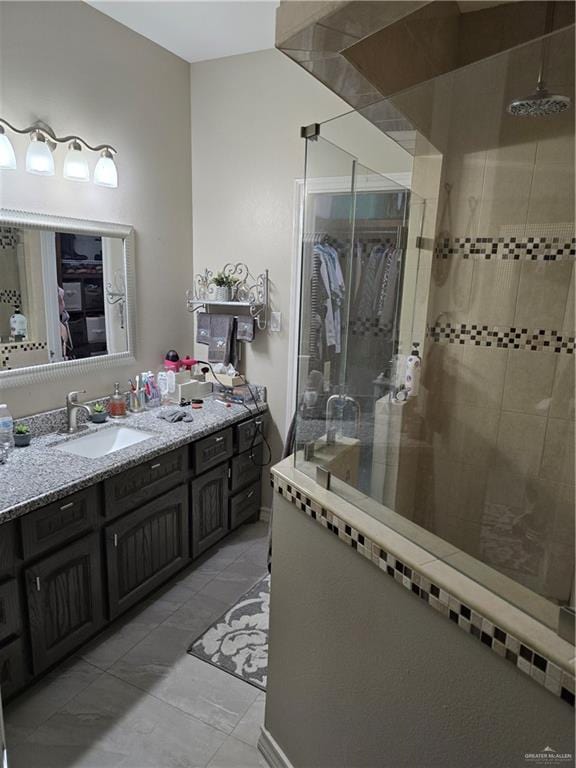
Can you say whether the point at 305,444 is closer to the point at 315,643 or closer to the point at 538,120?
the point at 315,643

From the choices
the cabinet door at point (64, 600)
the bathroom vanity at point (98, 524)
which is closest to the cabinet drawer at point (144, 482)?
the bathroom vanity at point (98, 524)

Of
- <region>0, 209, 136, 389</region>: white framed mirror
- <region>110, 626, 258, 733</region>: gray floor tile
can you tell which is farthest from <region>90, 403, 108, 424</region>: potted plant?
<region>110, 626, 258, 733</region>: gray floor tile

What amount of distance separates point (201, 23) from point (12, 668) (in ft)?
10.3

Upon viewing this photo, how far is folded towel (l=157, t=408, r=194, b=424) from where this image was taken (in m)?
2.77

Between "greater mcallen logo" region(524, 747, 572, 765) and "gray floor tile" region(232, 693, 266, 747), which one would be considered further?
"gray floor tile" region(232, 693, 266, 747)

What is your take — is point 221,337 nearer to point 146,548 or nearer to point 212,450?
point 212,450

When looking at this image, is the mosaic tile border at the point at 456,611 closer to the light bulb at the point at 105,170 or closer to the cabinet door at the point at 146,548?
the cabinet door at the point at 146,548

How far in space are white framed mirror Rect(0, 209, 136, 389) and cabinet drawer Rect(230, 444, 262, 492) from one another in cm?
94

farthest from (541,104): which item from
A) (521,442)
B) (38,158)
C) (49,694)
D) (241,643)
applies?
(49,694)

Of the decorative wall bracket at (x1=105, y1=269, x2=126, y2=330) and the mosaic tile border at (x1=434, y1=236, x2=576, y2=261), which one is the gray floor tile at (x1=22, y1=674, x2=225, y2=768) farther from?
the mosaic tile border at (x1=434, y1=236, x2=576, y2=261)

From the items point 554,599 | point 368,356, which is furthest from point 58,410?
point 554,599

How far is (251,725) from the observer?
1.88 metres

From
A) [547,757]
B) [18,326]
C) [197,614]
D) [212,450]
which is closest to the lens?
[547,757]

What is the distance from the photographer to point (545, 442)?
2.19 metres
